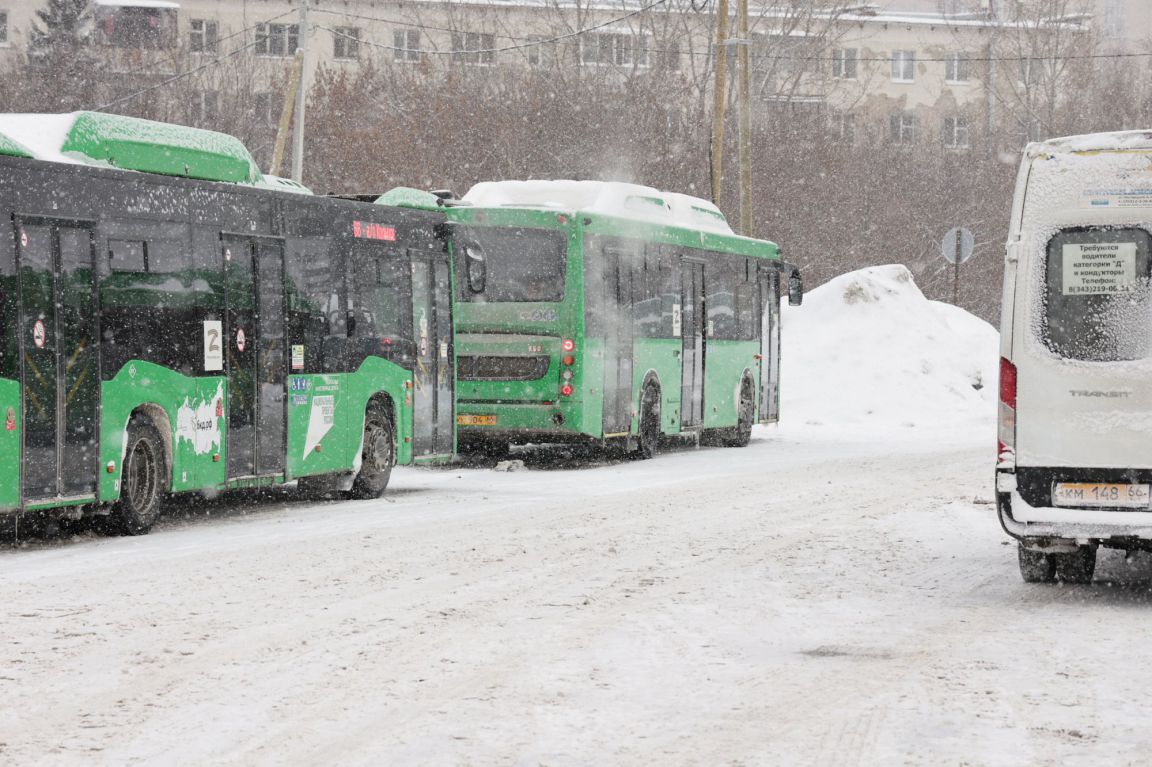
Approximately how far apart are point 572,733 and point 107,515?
8036 millimetres

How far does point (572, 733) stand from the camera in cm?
716

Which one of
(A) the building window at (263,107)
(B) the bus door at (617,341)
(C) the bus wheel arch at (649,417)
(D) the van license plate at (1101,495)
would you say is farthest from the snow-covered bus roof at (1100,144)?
(A) the building window at (263,107)

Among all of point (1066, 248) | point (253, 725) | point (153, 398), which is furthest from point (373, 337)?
point (253, 725)

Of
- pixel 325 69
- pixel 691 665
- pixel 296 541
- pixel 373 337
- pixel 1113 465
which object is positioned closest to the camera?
pixel 691 665

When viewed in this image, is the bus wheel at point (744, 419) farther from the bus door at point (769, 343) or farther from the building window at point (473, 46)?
the building window at point (473, 46)

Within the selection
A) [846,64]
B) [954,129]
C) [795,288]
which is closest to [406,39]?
[846,64]

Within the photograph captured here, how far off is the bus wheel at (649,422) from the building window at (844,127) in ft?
121

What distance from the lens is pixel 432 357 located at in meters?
19.6

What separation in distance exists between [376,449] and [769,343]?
12314 mm

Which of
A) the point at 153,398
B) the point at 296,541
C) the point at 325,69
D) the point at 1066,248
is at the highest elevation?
the point at 325,69

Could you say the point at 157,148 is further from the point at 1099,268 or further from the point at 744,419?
the point at 744,419

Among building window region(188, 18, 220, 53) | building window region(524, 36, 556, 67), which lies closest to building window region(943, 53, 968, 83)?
building window region(524, 36, 556, 67)

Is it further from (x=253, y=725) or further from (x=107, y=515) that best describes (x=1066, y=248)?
(x=107, y=515)

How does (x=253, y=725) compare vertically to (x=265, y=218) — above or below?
below
